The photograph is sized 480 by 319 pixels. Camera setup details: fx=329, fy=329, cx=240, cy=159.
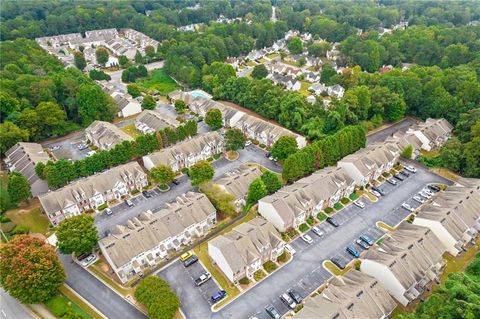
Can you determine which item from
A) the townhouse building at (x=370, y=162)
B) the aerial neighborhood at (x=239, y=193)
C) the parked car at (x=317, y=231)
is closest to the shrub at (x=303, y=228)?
the aerial neighborhood at (x=239, y=193)

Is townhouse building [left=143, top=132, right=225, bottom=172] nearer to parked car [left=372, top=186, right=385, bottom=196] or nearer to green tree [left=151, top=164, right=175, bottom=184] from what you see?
green tree [left=151, top=164, right=175, bottom=184]

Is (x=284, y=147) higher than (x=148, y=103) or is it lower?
higher

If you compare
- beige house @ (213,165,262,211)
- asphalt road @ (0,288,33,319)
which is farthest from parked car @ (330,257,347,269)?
asphalt road @ (0,288,33,319)

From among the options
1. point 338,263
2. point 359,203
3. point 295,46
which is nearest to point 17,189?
point 338,263

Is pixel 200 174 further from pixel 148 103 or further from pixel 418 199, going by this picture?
pixel 418 199

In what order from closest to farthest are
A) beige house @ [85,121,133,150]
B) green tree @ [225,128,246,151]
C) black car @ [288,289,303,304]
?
black car @ [288,289,303,304], green tree @ [225,128,246,151], beige house @ [85,121,133,150]

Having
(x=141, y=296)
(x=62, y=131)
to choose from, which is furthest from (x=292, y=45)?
(x=141, y=296)
